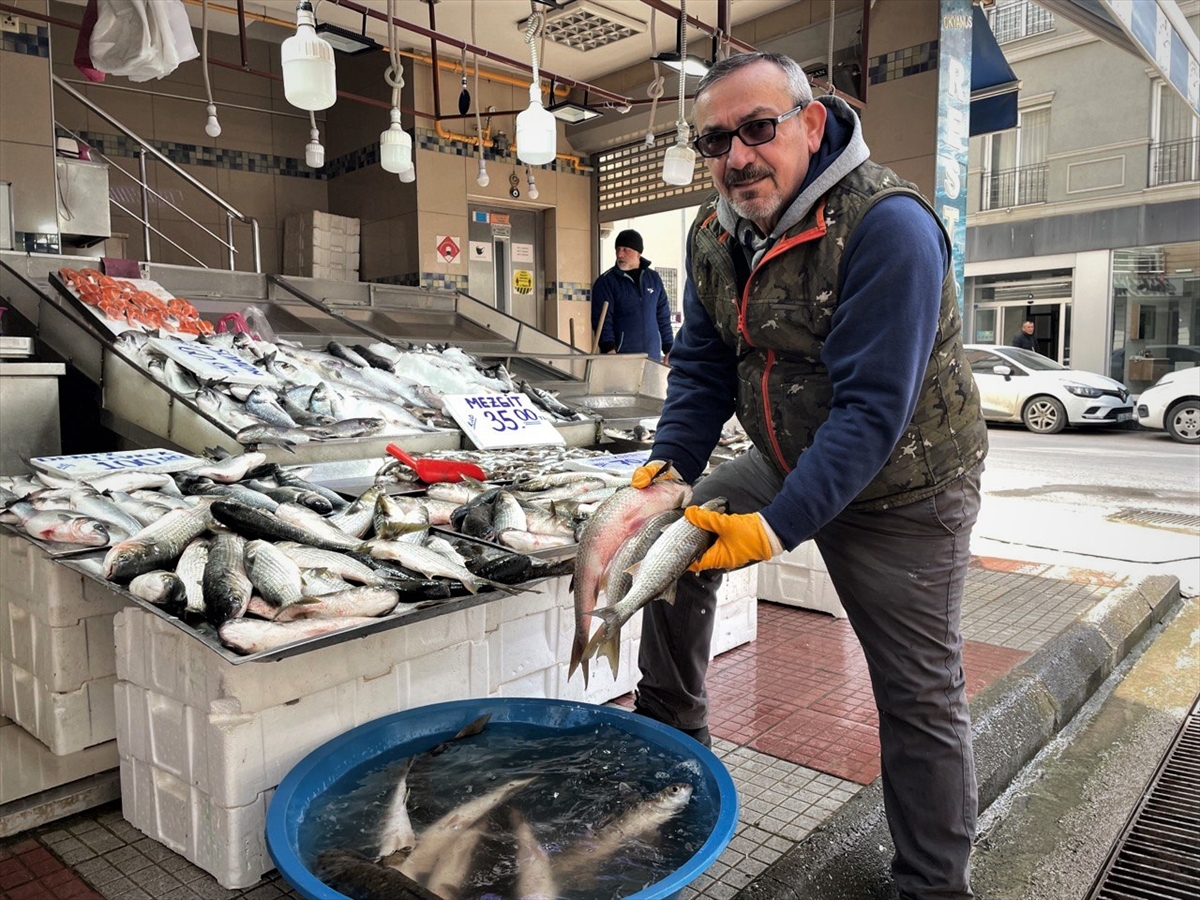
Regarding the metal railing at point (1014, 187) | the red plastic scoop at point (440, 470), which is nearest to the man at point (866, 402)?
the red plastic scoop at point (440, 470)

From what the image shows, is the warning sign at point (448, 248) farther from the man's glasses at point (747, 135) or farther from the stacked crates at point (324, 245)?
the man's glasses at point (747, 135)

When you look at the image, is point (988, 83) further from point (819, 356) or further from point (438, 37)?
point (819, 356)

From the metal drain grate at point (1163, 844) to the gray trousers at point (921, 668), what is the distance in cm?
74

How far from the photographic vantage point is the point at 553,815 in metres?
2.17

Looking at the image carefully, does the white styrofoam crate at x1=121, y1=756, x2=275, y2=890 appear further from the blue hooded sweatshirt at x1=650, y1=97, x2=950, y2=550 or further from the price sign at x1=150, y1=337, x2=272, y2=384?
the price sign at x1=150, y1=337, x2=272, y2=384

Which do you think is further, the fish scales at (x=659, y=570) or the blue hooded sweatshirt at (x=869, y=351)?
the fish scales at (x=659, y=570)

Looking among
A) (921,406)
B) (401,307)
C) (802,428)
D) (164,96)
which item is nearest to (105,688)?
(802,428)

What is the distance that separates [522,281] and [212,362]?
8815mm

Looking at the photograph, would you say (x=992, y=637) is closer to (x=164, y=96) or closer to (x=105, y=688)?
(x=105, y=688)

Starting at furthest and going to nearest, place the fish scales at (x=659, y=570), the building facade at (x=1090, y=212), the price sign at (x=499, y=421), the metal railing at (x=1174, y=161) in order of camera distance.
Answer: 1. the building facade at (x=1090, y=212)
2. the metal railing at (x=1174, y=161)
3. the price sign at (x=499, y=421)
4. the fish scales at (x=659, y=570)

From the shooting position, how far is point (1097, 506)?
8.62 m

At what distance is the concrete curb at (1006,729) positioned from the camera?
7.72 feet

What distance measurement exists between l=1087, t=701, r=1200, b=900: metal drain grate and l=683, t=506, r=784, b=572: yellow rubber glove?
1.62 meters

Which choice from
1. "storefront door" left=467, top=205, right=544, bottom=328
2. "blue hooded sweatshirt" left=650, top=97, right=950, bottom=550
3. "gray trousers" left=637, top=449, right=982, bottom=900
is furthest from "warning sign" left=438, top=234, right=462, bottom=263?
"gray trousers" left=637, top=449, right=982, bottom=900
